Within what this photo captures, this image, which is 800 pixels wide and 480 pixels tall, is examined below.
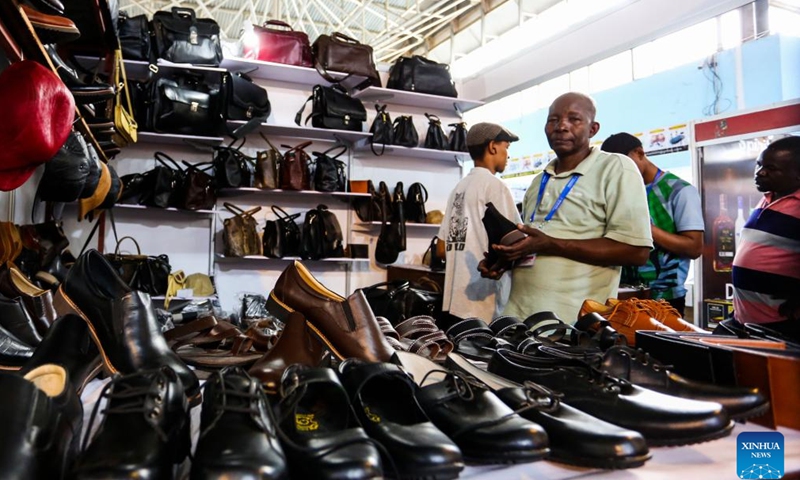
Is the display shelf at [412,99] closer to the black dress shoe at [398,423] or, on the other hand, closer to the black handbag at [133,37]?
the black handbag at [133,37]

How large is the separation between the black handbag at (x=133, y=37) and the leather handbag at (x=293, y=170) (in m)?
1.36

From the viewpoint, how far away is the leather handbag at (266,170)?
15.3 ft

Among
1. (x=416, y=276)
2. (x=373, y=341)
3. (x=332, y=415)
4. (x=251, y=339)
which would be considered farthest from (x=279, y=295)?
(x=416, y=276)

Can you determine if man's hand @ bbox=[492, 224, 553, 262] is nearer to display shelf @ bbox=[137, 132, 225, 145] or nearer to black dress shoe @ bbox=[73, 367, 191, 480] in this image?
black dress shoe @ bbox=[73, 367, 191, 480]

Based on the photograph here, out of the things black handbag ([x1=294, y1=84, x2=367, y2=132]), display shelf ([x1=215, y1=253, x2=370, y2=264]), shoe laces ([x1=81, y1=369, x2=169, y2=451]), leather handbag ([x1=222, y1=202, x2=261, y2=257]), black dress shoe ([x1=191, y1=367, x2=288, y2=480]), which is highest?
black handbag ([x1=294, y1=84, x2=367, y2=132])

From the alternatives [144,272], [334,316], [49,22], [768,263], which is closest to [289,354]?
[334,316]

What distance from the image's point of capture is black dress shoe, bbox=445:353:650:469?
694 mm

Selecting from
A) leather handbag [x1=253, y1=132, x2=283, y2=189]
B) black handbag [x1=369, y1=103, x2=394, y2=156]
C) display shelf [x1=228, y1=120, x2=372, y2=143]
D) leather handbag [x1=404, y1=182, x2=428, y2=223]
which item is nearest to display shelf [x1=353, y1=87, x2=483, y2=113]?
black handbag [x1=369, y1=103, x2=394, y2=156]

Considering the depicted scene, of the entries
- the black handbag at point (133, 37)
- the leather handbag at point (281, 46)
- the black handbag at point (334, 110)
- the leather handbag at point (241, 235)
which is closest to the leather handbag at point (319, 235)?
the leather handbag at point (241, 235)

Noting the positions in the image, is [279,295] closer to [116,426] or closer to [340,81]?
[116,426]

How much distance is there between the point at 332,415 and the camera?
0.78 meters

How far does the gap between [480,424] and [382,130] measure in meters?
4.56

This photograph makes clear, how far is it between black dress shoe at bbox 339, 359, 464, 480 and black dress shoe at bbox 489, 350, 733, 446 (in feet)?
0.92

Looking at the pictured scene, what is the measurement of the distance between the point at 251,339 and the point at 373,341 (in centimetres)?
41
